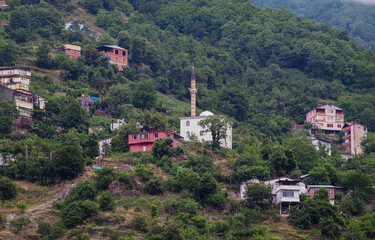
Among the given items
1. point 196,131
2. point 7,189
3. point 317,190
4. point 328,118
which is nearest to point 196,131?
point 196,131

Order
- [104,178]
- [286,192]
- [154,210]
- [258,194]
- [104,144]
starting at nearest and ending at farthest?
[154,210] → [258,194] → [104,178] → [286,192] → [104,144]

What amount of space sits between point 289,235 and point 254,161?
453 inches

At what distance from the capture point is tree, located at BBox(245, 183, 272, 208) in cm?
5666

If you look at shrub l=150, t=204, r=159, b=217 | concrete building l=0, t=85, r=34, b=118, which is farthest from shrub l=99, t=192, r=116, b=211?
concrete building l=0, t=85, r=34, b=118

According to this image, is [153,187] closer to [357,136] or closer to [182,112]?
[182,112]

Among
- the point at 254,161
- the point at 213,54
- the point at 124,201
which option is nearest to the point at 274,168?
the point at 254,161

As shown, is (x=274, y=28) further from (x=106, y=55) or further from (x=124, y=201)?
(x=124, y=201)

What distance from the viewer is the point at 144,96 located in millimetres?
81125

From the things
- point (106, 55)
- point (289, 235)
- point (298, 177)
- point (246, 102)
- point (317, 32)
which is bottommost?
point (289, 235)

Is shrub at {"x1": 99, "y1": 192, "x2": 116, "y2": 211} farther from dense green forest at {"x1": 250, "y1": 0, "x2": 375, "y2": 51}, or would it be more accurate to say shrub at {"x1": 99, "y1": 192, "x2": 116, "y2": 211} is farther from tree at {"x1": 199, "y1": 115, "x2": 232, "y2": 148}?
dense green forest at {"x1": 250, "y1": 0, "x2": 375, "y2": 51}

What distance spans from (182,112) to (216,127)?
15.0 meters

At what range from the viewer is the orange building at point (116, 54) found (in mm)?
92125

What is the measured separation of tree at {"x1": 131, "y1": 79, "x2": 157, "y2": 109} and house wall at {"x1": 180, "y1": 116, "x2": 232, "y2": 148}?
8.65m

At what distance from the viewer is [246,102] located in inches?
3511
